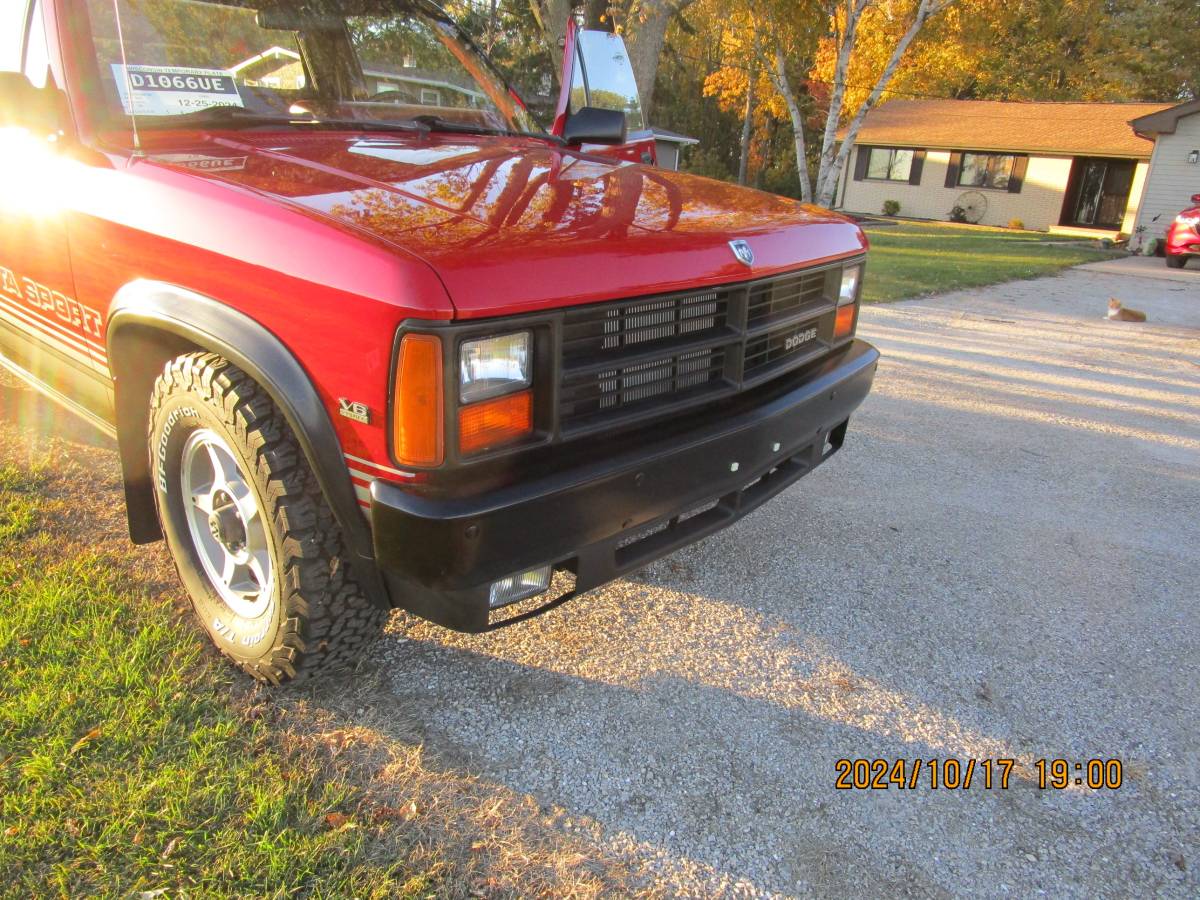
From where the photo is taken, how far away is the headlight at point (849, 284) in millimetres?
2990

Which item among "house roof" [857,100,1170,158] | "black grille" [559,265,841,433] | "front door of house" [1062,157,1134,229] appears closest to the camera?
"black grille" [559,265,841,433]

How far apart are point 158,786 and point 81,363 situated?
4.83 ft

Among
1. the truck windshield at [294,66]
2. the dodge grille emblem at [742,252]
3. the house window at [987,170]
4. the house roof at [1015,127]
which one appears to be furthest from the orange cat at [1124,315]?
the house window at [987,170]

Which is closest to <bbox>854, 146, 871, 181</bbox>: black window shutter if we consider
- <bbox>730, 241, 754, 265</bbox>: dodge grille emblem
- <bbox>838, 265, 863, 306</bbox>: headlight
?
<bbox>838, 265, 863, 306</bbox>: headlight

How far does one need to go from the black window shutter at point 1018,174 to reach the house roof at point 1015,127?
658mm

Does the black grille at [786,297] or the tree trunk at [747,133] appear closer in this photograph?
the black grille at [786,297]

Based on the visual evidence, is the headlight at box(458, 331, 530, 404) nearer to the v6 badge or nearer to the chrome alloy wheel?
the v6 badge

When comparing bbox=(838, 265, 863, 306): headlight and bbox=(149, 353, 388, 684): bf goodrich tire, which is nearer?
bbox=(149, 353, 388, 684): bf goodrich tire

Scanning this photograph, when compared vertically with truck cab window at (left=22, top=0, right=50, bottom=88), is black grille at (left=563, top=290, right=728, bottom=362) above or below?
below

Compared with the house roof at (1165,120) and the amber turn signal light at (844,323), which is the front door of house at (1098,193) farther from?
the amber turn signal light at (844,323)

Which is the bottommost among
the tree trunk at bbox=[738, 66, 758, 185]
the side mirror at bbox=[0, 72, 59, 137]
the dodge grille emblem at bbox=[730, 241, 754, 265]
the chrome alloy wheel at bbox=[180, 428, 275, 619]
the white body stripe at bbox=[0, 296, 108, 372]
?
the chrome alloy wheel at bbox=[180, 428, 275, 619]

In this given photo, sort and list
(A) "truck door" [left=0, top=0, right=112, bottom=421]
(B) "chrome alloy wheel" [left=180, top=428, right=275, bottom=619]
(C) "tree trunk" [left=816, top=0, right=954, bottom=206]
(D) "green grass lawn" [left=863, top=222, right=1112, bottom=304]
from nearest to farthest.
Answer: (B) "chrome alloy wheel" [left=180, top=428, right=275, bottom=619] < (A) "truck door" [left=0, top=0, right=112, bottom=421] < (D) "green grass lawn" [left=863, top=222, right=1112, bottom=304] < (C) "tree trunk" [left=816, top=0, right=954, bottom=206]

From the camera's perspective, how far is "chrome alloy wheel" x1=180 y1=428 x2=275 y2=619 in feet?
7.25

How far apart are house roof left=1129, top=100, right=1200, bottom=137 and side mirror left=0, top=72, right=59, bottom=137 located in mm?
23799
